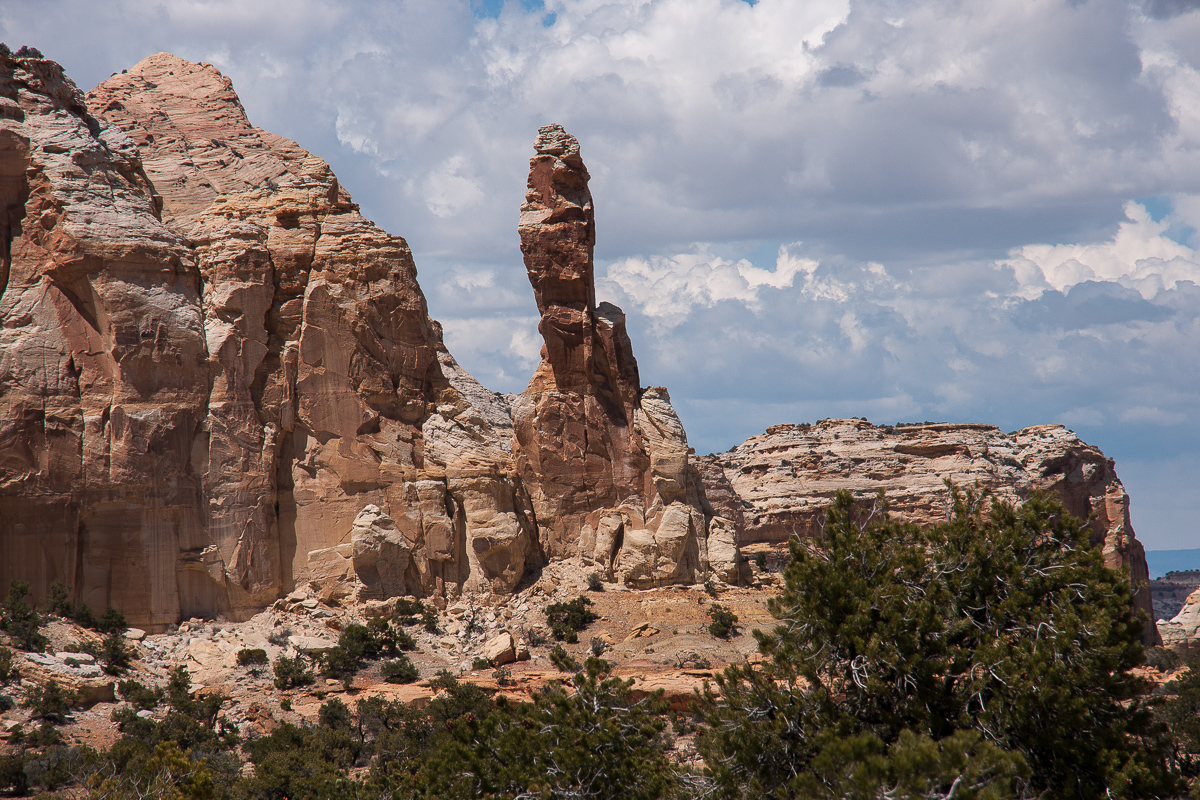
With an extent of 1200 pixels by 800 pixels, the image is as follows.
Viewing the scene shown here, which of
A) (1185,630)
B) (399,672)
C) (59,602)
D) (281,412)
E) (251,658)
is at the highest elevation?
(281,412)

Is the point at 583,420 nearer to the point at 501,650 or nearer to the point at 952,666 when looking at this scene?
the point at 501,650

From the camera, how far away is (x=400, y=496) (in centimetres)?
4791

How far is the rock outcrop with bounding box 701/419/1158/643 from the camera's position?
6412cm

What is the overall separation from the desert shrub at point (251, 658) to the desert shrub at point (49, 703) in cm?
732

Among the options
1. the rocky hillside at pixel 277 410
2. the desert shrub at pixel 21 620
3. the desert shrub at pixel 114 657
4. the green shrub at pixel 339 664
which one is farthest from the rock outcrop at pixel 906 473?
the desert shrub at pixel 21 620

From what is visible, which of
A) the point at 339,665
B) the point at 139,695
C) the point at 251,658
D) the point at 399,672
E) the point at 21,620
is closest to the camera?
the point at 139,695

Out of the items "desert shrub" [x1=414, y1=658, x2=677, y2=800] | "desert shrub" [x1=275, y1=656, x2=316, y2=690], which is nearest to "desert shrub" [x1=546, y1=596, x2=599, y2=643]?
"desert shrub" [x1=275, y1=656, x2=316, y2=690]

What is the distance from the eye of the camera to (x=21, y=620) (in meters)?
37.8

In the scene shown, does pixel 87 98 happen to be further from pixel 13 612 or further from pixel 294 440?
pixel 13 612

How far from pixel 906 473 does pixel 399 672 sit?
118ft

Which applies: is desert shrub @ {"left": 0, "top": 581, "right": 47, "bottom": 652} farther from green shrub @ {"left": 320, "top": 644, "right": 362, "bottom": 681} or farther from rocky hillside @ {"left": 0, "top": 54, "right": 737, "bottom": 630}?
green shrub @ {"left": 320, "top": 644, "right": 362, "bottom": 681}

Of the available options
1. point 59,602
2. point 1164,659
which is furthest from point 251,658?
point 1164,659

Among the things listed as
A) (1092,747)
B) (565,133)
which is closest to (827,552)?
(1092,747)

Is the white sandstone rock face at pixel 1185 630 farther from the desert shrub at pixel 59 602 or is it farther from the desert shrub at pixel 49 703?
the desert shrub at pixel 59 602
